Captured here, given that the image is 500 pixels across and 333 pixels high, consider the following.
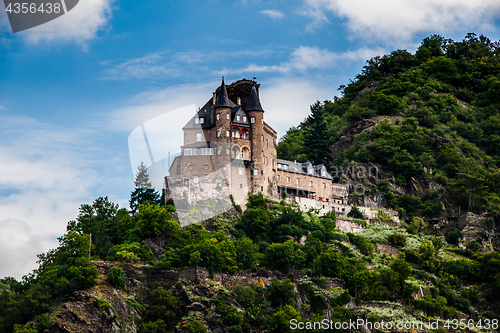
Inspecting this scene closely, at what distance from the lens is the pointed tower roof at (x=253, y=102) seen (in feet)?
270

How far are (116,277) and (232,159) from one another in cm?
2364

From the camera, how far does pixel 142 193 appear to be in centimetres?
7638

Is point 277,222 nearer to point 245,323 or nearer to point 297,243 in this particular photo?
point 297,243

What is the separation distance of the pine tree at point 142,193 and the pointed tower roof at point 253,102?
611 inches

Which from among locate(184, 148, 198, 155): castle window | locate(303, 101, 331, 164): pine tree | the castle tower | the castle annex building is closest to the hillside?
locate(303, 101, 331, 164): pine tree

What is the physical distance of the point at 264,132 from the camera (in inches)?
3265

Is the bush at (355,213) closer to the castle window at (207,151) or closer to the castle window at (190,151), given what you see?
the castle window at (207,151)

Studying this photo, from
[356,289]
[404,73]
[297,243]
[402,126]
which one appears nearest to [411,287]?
[356,289]

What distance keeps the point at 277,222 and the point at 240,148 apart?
10.5m

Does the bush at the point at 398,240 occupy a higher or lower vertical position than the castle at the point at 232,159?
lower

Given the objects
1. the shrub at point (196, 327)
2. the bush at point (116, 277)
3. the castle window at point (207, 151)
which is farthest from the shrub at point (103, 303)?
the castle window at point (207, 151)

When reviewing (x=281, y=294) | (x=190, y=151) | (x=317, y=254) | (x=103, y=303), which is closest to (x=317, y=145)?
(x=190, y=151)

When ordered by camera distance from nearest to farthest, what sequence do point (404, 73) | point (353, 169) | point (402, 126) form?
point (353, 169)
point (402, 126)
point (404, 73)

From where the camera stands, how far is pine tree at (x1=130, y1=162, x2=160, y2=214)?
75812mm
